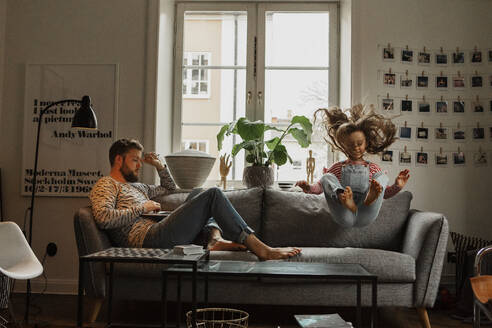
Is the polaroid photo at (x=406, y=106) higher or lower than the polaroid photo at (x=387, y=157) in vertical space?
higher

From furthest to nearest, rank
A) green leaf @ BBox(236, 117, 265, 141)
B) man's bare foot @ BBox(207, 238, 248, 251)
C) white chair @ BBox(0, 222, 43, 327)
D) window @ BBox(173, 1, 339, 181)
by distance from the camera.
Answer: window @ BBox(173, 1, 339, 181), green leaf @ BBox(236, 117, 265, 141), man's bare foot @ BBox(207, 238, 248, 251), white chair @ BBox(0, 222, 43, 327)

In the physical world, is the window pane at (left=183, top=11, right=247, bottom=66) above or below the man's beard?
above

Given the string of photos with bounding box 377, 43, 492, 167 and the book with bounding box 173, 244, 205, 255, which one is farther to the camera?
the string of photos with bounding box 377, 43, 492, 167

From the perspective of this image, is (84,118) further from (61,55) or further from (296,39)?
(296,39)

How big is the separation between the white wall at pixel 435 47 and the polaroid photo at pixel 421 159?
5cm

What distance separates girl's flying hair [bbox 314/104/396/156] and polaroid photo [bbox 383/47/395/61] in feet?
2.52

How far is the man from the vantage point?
8.19 ft

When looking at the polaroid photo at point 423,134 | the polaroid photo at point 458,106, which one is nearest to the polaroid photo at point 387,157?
the polaroid photo at point 423,134

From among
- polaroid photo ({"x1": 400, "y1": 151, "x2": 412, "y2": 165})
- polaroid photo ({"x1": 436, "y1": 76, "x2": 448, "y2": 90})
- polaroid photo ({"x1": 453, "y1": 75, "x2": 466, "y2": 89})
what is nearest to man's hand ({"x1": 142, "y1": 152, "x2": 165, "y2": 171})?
polaroid photo ({"x1": 400, "y1": 151, "x2": 412, "y2": 165})

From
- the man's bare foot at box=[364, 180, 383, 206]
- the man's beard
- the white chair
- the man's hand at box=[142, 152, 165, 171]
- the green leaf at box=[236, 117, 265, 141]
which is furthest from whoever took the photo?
the green leaf at box=[236, 117, 265, 141]

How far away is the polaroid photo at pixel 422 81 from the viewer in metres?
3.57

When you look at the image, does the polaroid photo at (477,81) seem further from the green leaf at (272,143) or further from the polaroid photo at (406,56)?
the green leaf at (272,143)

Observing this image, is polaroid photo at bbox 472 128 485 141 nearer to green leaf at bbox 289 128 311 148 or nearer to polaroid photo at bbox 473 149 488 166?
polaroid photo at bbox 473 149 488 166

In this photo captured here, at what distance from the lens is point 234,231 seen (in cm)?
250
